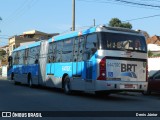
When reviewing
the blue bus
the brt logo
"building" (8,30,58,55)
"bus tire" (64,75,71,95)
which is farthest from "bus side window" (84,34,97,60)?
"building" (8,30,58,55)

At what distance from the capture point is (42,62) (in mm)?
24812

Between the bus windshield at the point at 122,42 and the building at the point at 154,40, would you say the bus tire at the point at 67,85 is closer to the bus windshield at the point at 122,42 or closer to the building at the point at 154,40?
the bus windshield at the point at 122,42

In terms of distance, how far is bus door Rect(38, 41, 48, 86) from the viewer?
954 inches

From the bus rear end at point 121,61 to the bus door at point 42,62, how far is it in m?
7.84

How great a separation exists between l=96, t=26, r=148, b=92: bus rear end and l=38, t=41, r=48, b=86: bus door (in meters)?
7.84

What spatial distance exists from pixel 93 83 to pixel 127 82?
154 centimetres

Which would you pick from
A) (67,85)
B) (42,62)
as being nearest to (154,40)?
(42,62)

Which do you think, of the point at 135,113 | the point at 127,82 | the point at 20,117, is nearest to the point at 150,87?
the point at 127,82

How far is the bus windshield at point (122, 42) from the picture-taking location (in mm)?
17078

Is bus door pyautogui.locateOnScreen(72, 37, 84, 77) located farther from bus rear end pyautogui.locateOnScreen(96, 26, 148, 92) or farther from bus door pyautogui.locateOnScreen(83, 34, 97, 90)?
bus rear end pyautogui.locateOnScreen(96, 26, 148, 92)

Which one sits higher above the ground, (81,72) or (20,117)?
(81,72)

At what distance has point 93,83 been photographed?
17.2 meters

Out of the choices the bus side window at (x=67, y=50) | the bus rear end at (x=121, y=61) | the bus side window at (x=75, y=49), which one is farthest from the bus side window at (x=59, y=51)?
the bus rear end at (x=121, y=61)

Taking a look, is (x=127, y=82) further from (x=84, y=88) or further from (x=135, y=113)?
(x=135, y=113)
